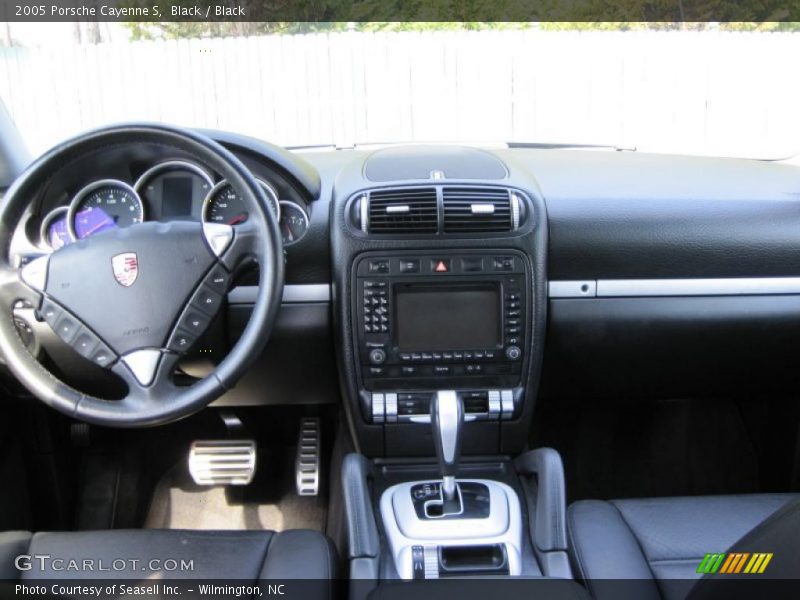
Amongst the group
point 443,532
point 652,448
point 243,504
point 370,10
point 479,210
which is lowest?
point 243,504

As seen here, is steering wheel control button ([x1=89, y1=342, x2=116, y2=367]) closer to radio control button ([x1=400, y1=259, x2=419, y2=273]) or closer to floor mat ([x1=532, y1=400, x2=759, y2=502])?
radio control button ([x1=400, y1=259, x2=419, y2=273])

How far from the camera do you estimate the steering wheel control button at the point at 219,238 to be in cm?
170


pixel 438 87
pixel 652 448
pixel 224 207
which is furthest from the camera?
pixel 652 448

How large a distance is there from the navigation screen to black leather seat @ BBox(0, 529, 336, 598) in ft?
1.86

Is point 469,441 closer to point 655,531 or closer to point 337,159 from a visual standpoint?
point 655,531

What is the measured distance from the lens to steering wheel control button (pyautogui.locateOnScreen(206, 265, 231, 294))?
170 centimetres

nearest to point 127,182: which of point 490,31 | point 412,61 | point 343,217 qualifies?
point 343,217

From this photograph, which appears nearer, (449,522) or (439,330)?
(449,522)

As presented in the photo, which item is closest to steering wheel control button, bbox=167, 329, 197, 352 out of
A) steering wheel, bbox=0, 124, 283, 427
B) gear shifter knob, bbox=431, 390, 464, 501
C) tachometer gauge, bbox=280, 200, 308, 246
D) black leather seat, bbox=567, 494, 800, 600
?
steering wheel, bbox=0, 124, 283, 427

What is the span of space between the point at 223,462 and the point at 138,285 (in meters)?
1.13

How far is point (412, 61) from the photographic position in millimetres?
2217

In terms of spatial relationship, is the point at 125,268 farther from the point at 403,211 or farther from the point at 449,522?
the point at 449,522

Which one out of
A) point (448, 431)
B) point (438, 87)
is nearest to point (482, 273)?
point (448, 431)

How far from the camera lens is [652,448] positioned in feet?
9.09
